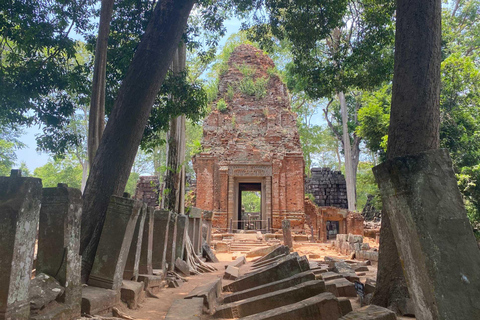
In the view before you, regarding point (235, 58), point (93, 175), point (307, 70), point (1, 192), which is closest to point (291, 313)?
point (1, 192)

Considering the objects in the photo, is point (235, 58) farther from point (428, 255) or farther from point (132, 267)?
point (428, 255)

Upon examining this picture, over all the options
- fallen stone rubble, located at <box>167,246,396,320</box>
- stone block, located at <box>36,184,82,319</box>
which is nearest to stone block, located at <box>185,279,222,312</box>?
fallen stone rubble, located at <box>167,246,396,320</box>

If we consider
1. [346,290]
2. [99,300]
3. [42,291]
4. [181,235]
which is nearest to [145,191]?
[181,235]

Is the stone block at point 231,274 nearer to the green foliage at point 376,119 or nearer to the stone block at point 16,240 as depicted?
the stone block at point 16,240

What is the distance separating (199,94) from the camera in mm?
7816

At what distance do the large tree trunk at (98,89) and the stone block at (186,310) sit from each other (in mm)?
3324

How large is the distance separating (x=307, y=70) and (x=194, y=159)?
1179cm

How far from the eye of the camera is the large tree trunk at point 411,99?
12.2 ft

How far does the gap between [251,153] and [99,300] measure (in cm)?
1579

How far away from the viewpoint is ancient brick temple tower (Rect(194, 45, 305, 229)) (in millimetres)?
18234

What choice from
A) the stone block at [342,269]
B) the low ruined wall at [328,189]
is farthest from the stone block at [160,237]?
the low ruined wall at [328,189]

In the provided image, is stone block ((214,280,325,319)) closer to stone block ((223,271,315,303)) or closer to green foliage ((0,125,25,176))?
stone block ((223,271,315,303))

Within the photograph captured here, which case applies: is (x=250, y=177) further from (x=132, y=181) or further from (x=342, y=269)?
(x=132, y=181)

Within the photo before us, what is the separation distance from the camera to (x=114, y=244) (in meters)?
4.02
